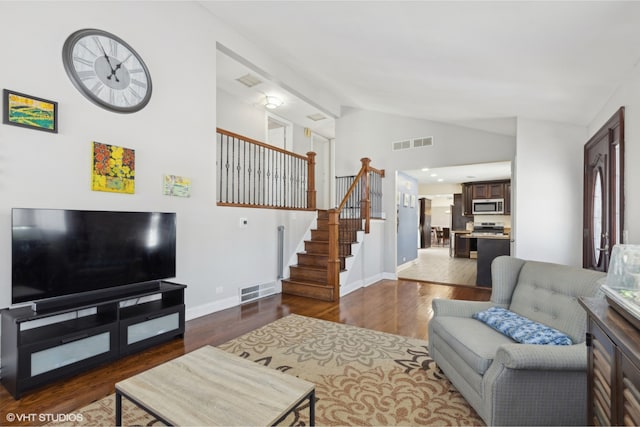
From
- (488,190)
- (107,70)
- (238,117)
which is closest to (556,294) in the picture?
(107,70)

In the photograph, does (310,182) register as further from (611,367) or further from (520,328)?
(611,367)

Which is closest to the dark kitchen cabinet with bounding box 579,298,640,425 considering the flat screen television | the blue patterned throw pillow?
the blue patterned throw pillow

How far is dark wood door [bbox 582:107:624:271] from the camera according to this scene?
2.67 meters

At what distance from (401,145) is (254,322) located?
451 cm

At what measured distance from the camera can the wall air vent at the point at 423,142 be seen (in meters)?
5.95

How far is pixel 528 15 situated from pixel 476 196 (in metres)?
8.12

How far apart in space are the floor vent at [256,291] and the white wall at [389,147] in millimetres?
2563

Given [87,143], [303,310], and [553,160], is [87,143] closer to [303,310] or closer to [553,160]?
[303,310]

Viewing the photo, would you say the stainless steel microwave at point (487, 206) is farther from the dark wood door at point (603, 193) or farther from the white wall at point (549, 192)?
the dark wood door at point (603, 193)

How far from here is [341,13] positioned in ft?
9.57

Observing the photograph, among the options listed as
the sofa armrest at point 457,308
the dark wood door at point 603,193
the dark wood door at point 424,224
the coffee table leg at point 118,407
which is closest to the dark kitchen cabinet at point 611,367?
the sofa armrest at point 457,308

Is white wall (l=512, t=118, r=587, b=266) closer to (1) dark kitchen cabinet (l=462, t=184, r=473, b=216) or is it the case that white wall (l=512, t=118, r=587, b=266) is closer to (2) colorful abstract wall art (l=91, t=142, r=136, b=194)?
(2) colorful abstract wall art (l=91, t=142, r=136, b=194)

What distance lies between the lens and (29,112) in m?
2.37

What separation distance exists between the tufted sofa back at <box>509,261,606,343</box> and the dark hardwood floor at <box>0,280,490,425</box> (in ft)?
3.61
